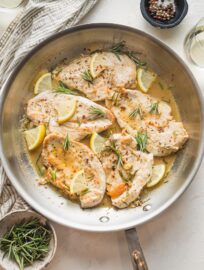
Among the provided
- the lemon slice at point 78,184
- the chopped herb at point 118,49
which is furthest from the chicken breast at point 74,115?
the chopped herb at point 118,49

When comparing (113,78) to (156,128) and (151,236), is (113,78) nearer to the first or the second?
(156,128)

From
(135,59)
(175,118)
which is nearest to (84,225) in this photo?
(175,118)

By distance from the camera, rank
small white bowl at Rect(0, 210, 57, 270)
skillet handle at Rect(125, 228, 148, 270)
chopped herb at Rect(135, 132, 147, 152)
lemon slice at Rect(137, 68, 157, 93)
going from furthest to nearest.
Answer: lemon slice at Rect(137, 68, 157, 93)
chopped herb at Rect(135, 132, 147, 152)
small white bowl at Rect(0, 210, 57, 270)
skillet handle at Rect(125, 228, 148, 270)

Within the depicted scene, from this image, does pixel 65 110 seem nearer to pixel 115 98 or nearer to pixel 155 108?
pixel 115 98

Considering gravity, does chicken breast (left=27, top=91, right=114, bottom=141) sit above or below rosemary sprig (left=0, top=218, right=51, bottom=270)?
above

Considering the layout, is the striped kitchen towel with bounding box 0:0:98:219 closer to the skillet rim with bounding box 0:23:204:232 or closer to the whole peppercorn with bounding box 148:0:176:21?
the skillet rim with bounding box 0:23:204:232

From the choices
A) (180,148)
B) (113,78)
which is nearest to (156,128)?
(180,148)

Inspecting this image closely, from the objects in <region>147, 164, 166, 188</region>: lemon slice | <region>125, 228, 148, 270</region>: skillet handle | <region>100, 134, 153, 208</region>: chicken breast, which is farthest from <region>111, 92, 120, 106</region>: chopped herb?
<region>125, 228, 148, 270</region>: skillet handle
